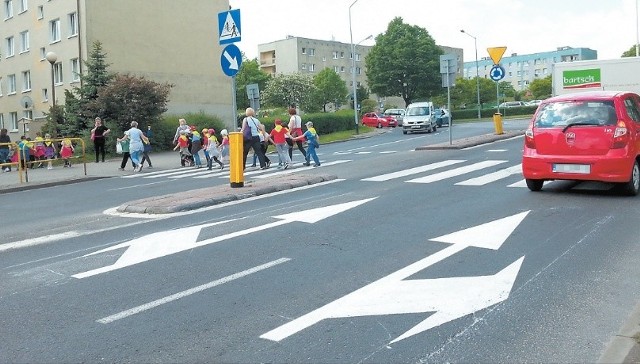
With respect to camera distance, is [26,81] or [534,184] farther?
[26,81]

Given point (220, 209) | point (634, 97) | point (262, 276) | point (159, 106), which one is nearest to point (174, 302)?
point (262, 276)

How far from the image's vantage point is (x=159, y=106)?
32750 millimetres

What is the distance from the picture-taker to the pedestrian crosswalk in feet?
44.8

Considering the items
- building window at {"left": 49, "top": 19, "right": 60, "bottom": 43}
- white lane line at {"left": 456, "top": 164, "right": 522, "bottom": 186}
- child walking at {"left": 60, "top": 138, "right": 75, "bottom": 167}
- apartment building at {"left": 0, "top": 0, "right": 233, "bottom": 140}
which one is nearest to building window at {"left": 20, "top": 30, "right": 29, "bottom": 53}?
apartment building at {"left": 0, "top": 0, "right": 233, "bottom": 140}

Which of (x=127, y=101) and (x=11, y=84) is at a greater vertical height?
(x=11, y=84)

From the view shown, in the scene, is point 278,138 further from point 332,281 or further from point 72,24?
point 72,24

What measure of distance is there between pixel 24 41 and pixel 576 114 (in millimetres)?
44292

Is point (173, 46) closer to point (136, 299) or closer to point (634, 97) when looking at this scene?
point (634, 97)

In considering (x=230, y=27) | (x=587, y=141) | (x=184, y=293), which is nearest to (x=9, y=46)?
(x=230, y=27)

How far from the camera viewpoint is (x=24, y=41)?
153 ft

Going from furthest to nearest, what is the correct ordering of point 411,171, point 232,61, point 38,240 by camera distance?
point 411,171
point 232,61
point 38,240

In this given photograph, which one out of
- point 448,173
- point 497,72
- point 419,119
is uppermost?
point 497,72

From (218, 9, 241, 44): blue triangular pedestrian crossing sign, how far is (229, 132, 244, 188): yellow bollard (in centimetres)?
181

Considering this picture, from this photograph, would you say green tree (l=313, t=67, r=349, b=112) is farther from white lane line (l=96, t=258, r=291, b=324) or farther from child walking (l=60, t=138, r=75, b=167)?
white lane line (l=96, t=258, r=291, b=324)
